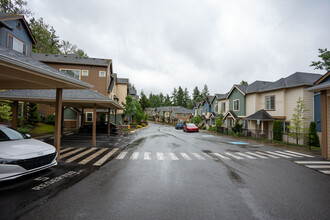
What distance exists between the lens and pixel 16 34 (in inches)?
703

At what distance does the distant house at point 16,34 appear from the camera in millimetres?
15953

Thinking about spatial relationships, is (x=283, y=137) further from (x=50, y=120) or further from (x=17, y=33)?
(x=17, y=33)

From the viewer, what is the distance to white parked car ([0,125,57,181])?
4656 mm

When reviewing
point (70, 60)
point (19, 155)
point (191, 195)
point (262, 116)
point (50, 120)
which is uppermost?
point (70, 60)

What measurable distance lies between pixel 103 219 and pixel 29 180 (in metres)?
3.69

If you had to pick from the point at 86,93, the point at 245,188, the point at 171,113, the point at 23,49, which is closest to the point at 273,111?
the point at 245,188

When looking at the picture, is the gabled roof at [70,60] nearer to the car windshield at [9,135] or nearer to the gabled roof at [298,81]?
the car windshield at [9,135]

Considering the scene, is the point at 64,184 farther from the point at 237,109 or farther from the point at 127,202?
the point at 237,109

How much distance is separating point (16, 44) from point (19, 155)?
787 inches

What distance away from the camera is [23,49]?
63.2 ft

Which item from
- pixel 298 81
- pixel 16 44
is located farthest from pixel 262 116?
pixel 16 44

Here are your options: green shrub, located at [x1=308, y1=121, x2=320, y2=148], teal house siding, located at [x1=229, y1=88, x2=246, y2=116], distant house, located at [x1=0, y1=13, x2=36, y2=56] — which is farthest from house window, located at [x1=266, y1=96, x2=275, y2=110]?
distant house, located at [x1=0, y1=13, x2=36, y2=56]

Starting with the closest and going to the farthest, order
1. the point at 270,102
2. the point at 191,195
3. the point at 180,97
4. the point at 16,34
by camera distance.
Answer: the point at 191,195 < the point at 16,34 < the point at 270,102 < the point at 180,97

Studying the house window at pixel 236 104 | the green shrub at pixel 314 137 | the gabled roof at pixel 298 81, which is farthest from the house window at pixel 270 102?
the green shrub at pixel 314 137
